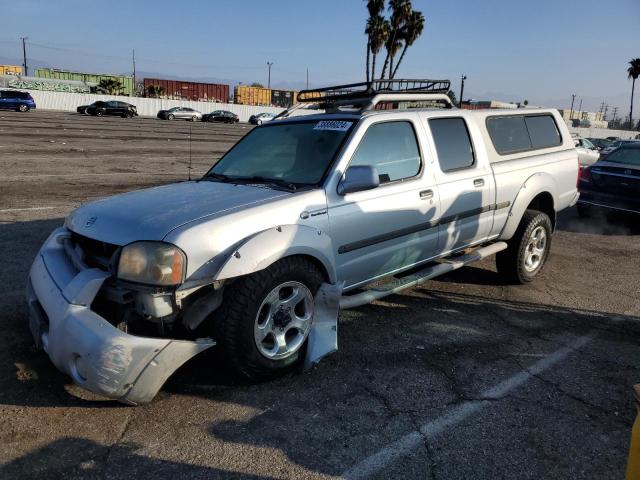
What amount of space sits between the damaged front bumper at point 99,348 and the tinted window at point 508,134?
3.72 metres

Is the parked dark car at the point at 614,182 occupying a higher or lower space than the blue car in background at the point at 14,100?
lower

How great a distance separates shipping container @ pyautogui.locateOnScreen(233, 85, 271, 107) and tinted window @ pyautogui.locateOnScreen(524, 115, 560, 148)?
7121cm

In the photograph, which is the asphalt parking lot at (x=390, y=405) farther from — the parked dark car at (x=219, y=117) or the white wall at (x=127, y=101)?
the white wall at (x=127, y=101)

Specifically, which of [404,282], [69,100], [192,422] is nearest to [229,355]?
[192,422]

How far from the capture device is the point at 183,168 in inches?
561

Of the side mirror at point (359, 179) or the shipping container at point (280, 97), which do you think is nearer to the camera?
the side mirror at point (359, 179)

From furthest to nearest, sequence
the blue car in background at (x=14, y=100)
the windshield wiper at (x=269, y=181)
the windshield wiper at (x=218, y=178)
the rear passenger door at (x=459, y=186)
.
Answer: the blue car in background at (x=14, y=100), the rear passenger door at (x=459, y=186), the windshield wiper at (x=218, y=178), the windshield wiper at (x=269, y=181)

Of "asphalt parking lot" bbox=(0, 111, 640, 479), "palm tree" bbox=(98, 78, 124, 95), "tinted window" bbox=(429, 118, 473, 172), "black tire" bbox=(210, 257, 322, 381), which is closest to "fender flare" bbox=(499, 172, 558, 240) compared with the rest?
"asphalt parking lot" bbox=(0, 111, 640, 479)

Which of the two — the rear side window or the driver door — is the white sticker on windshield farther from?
the rear side window

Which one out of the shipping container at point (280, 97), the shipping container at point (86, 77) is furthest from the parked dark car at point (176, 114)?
the shipping container at point (280, 97)

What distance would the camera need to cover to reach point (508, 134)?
18.1 feet

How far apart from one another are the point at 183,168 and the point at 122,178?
99.6 inches

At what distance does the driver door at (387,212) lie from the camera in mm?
3830

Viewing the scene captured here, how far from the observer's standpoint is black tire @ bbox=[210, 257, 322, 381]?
3109 mm
